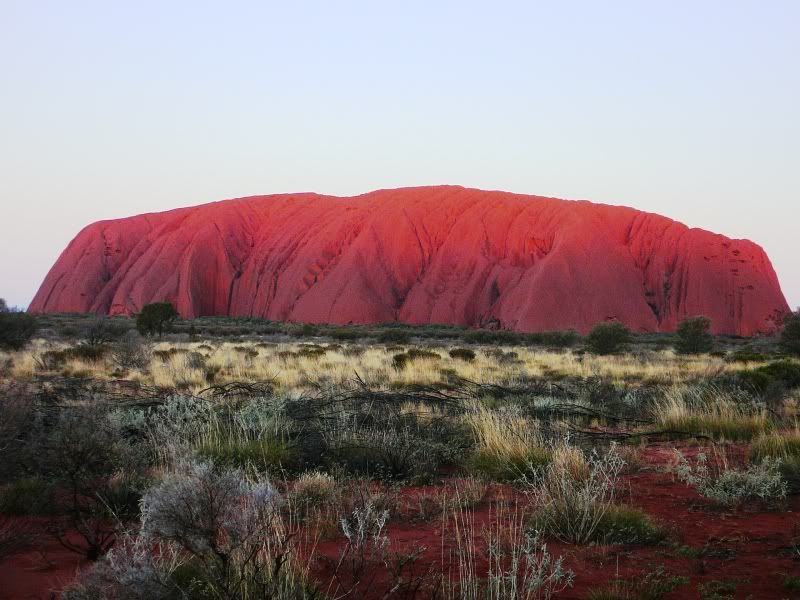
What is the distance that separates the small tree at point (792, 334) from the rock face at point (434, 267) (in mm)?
32752

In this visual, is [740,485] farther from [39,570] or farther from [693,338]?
[693,338]

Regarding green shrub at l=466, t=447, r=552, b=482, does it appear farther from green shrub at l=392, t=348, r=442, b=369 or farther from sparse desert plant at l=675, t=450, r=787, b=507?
green shrub at l=392, t=348, r=442, b=369

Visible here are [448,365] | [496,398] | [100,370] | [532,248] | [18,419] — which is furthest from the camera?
[532,248]

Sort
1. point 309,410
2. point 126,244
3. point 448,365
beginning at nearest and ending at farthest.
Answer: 1. point 309,410
2. point 448,365
3. point 126,244

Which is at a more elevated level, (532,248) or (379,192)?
(379,192)

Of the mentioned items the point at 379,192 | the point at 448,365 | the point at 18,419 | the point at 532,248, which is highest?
the point at 379,192

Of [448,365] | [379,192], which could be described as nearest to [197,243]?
[379,192]

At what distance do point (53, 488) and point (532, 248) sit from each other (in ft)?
206

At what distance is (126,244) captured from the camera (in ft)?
248

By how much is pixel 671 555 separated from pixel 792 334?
22985 millimetres

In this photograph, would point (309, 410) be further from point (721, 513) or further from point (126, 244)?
point (126, 244)

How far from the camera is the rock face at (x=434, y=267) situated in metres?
60.6

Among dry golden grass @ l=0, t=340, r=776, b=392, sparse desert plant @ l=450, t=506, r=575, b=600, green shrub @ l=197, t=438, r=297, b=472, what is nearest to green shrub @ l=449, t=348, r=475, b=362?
dry golden grass @ l=0, t=340, r=776, b=392

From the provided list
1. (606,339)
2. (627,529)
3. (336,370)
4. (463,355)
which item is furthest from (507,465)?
(606,339)
